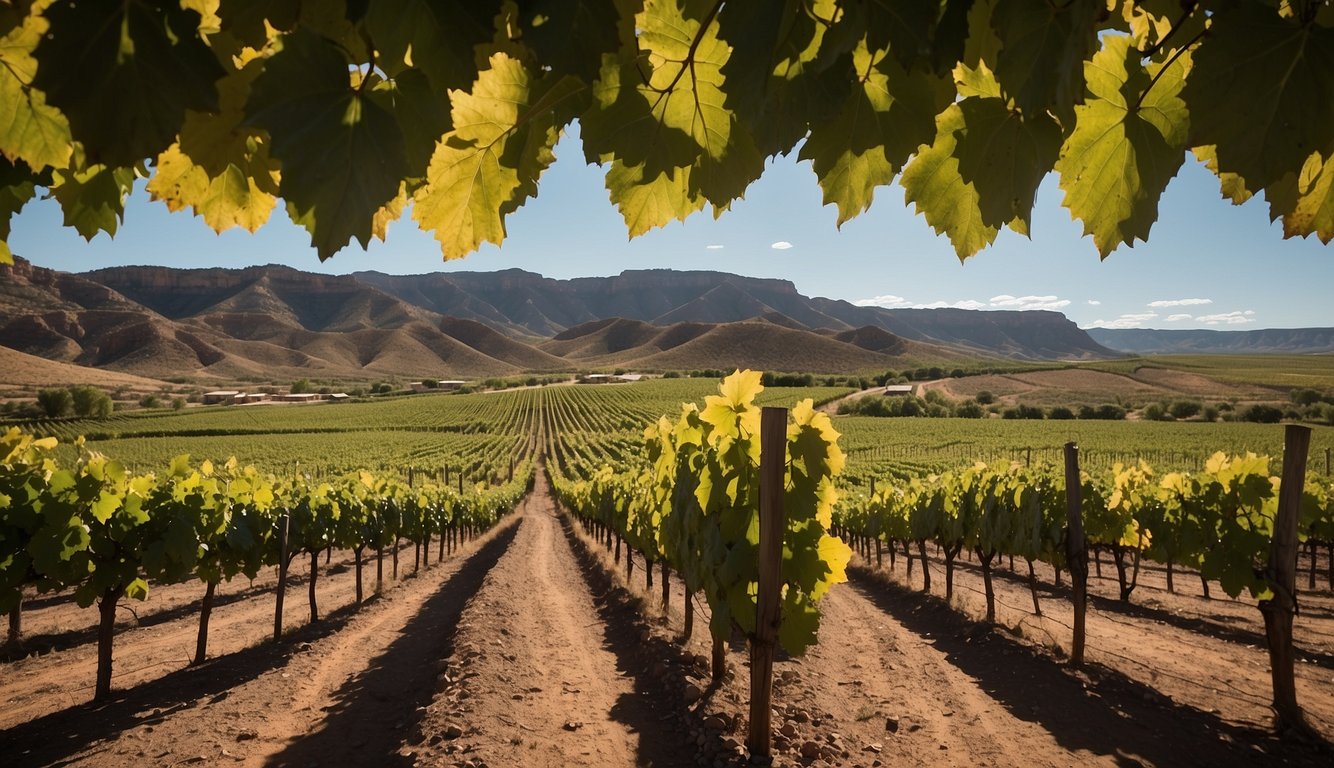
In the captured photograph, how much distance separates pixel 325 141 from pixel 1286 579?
26.4 feet

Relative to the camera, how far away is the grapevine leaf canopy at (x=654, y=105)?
23.1 inches

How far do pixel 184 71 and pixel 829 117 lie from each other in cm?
68

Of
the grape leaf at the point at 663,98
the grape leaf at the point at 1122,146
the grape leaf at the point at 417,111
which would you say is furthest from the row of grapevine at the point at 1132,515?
the grape leaf at the point at 417,111

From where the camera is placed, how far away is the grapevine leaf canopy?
59 cm

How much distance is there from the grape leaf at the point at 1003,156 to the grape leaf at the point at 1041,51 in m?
0.17

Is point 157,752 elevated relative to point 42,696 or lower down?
elevated

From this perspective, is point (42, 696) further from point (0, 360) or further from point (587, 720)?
point (0, 360)

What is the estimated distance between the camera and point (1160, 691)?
728 centimetres

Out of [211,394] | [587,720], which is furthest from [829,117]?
[211,394]

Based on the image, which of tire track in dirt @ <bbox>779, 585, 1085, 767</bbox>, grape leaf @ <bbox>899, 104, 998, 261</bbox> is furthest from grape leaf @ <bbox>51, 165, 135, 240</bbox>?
tire track in dirt @ <bbox>779, 585, 1085, 767</bbox>

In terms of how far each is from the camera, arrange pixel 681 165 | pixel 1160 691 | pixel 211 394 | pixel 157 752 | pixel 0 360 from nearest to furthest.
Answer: pixel 681 165
pixel 157 752
pixel 1160 691
pixel 0 360
pixel 211 394

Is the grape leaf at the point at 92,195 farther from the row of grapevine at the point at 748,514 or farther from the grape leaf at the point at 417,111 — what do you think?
the row of grapevine at the point at 748,514

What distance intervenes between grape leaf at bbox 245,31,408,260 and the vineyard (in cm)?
348

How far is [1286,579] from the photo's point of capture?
5.64 metres
